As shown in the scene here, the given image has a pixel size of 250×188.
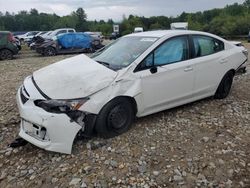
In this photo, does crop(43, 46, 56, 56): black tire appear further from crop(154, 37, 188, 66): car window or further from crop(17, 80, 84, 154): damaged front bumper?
crop(17, 80, 84, 154): damaged front bumper

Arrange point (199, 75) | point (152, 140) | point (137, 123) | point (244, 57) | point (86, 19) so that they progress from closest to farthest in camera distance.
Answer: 1. point (152, 140)
2. point (137, 123)
3. point (199, 75)
4. point (244, 57)
5. point (86, 19)

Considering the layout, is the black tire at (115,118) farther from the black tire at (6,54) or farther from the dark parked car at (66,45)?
the dark parked car at (66,45)

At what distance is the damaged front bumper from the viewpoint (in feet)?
12.7

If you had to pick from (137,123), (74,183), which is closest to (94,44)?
(137,123)

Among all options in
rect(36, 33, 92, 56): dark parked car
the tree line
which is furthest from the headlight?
the tree line

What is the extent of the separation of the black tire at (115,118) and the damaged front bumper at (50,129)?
14.4 inches

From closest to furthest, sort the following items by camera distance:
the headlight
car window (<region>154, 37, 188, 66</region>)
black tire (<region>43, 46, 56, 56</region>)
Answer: the headlight, car window (<region>154, 37, 188, 66</region>), black tire (<region>43, 46, 56, 56</region>)

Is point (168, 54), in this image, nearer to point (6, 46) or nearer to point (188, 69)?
point (188, 69)

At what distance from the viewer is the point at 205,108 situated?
5824 millimetres

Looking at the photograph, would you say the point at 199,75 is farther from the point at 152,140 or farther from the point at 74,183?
the point at 74,183

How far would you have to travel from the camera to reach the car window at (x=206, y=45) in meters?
5.68

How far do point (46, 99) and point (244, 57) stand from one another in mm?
4561

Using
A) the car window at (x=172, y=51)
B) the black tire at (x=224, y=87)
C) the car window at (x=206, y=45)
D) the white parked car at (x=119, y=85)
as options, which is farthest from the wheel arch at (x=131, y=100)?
the black tire at (x=224, y=87)

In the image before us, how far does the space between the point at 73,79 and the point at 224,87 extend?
3358mm
